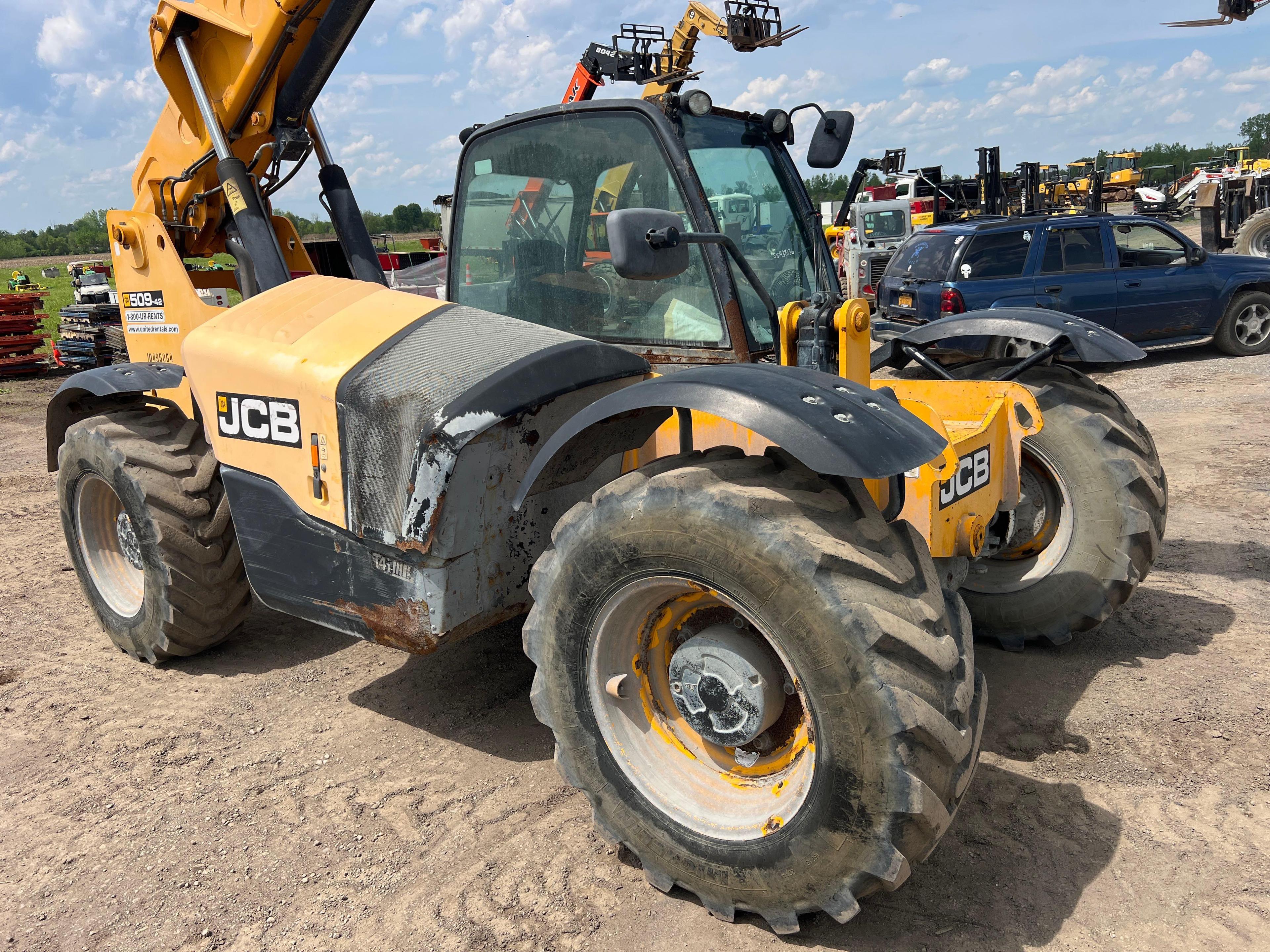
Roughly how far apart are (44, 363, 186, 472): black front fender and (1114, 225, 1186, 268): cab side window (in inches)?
427

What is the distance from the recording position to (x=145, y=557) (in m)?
4.24

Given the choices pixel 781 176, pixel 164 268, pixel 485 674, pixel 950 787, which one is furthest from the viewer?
pixel 164 268

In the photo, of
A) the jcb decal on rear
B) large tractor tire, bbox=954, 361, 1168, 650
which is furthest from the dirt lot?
the jcb decal on rear

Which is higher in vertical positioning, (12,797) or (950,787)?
(950,787)

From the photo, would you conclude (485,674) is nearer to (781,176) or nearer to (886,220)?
(781,176)

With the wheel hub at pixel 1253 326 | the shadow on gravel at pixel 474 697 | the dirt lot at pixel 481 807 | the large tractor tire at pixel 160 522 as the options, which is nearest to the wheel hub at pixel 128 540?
the large tractor tire at pixel 160 522

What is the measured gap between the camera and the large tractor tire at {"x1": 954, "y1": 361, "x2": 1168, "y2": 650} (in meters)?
3.90

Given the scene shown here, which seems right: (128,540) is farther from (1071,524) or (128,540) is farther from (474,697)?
(1071,524)

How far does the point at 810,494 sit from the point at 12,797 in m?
3.20

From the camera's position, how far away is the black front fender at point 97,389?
4.36m

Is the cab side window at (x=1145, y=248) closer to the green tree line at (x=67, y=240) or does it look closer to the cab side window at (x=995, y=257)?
the cab side window at (x=995, y=257)

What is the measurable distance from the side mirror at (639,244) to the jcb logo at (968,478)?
4.01 ft

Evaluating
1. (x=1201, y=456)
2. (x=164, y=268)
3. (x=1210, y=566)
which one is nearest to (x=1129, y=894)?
(x=1210, y=566)

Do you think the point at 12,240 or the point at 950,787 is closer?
the point at 950,787
